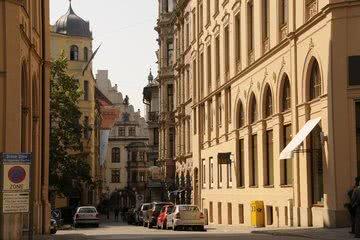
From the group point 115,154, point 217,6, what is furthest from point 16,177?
point 115,154

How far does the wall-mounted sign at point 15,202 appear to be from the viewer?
1761cm

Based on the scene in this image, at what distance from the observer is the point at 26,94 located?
99.1 ft

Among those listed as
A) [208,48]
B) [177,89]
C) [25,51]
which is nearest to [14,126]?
[25,51]

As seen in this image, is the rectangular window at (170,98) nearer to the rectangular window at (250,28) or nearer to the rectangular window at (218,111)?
the rectangular window at (218,111)

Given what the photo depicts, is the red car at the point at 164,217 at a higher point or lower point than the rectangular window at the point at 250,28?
lower

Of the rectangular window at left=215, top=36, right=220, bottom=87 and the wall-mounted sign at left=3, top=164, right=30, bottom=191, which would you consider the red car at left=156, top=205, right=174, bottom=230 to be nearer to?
the rectangular window at left=215, top=36, right=220, bottom=87

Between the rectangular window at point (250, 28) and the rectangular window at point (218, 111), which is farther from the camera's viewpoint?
the rectangular window at point (218, 111)

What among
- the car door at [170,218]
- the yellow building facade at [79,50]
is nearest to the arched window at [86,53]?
the yellow building facade at [79,50]

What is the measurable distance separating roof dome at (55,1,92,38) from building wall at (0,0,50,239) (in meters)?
59.9

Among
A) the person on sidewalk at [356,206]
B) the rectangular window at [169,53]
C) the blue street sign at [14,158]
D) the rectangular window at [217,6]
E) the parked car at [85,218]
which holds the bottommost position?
the parked car at [85,218]

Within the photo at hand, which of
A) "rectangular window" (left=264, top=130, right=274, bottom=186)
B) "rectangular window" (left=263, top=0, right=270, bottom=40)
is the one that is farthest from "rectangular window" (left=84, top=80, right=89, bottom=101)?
"rectangular window" (left=264, top=130, right=274, bottom=186)

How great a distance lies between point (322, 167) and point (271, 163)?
7.92 m

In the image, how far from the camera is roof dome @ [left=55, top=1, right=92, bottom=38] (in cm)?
9538

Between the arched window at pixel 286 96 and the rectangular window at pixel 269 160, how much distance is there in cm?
247
